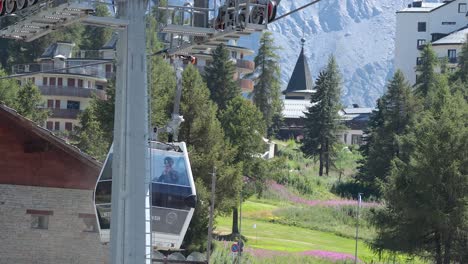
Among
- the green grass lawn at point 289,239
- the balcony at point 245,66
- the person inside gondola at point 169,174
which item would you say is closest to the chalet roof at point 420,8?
the balcony at point 245,66

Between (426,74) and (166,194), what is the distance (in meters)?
83.3

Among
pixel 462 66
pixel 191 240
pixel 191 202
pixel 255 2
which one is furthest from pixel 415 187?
pixel 462 66

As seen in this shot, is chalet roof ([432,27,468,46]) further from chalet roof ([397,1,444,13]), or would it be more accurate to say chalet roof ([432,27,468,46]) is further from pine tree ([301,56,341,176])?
pine tree ([301,56,341,176])

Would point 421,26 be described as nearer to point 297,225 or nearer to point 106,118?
point 297,225

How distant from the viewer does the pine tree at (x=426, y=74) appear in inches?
4737

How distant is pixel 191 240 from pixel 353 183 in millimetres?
51346

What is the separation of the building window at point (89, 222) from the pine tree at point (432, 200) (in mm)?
19146

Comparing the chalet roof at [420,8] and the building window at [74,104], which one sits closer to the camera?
the building window at [74,104]

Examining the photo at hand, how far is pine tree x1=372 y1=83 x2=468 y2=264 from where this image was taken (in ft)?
193

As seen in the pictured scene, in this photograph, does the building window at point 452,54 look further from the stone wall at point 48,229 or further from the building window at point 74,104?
the stone wall at point 48,229

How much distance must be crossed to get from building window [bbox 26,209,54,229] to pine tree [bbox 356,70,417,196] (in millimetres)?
61607

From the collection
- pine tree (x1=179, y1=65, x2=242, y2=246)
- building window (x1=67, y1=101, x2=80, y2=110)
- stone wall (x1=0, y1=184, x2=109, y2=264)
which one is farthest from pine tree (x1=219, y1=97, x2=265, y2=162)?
stone wall (x1=0, y1=184, x2=109, y2=264)

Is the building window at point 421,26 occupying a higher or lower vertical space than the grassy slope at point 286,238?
higher

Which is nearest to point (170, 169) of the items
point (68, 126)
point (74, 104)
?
point (68, 126)
